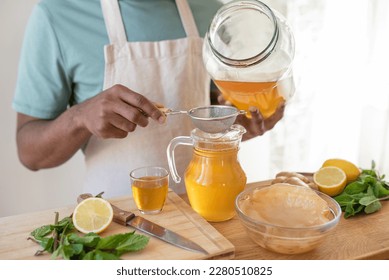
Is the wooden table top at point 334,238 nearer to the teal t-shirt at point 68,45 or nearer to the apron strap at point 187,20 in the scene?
the teal t-shirt at point 68,45

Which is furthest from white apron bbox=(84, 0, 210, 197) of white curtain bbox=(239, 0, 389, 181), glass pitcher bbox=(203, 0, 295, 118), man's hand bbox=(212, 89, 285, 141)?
white curtain bbox=(239, 0, 389, 181)

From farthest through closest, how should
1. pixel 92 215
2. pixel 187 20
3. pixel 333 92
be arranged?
pixel 333 92, pixel 187 20, pixel 92 215

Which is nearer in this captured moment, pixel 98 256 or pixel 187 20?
pixel 98 256

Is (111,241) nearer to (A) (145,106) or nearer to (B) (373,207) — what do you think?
(A) (145,106)

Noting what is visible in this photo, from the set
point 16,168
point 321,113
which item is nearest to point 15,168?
point 16,168

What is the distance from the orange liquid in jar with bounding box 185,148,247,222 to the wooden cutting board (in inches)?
1.3

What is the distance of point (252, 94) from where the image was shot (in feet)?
3.03

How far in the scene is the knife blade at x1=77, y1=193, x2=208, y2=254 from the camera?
0.73 m

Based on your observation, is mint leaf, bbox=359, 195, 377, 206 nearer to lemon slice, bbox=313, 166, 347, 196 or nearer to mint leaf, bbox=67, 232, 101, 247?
lemon slice, bbox=313, 166, 347, 196

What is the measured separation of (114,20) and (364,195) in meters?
0.68

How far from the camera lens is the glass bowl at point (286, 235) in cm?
69

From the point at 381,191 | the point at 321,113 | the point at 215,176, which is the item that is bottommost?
the point at 321,113

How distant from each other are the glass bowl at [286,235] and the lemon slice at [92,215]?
23 cm

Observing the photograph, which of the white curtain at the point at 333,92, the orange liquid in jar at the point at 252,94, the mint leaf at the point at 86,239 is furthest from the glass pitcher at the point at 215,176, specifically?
the white curtain at the point at 333,92
